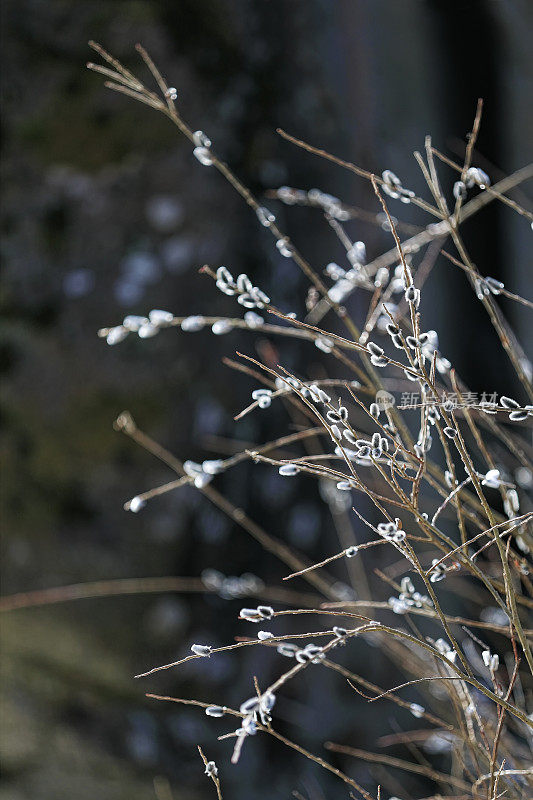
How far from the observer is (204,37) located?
3.29 ft

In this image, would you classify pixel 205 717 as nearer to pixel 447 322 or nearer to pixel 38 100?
pixel 447 322

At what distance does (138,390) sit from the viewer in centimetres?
97

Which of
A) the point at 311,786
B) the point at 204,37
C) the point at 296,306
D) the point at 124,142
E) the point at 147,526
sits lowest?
the point at 311,786

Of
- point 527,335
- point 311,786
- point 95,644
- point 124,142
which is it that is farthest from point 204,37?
point 311,786

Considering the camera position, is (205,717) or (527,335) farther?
(527,335)

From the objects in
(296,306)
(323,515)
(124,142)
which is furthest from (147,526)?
(124,142)

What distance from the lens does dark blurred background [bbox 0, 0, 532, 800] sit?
94 cm

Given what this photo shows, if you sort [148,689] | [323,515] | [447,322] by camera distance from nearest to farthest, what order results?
1. [148,689]
2. [323,515]
3. [447,322]

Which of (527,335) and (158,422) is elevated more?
(527,335)

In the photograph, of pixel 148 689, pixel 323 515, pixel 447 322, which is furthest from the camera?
pixel 447 322

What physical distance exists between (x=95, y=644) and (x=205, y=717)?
185 millimetres

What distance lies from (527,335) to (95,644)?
0.82 metres

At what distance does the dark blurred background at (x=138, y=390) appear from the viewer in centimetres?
94

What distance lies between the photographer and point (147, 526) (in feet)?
3.17
